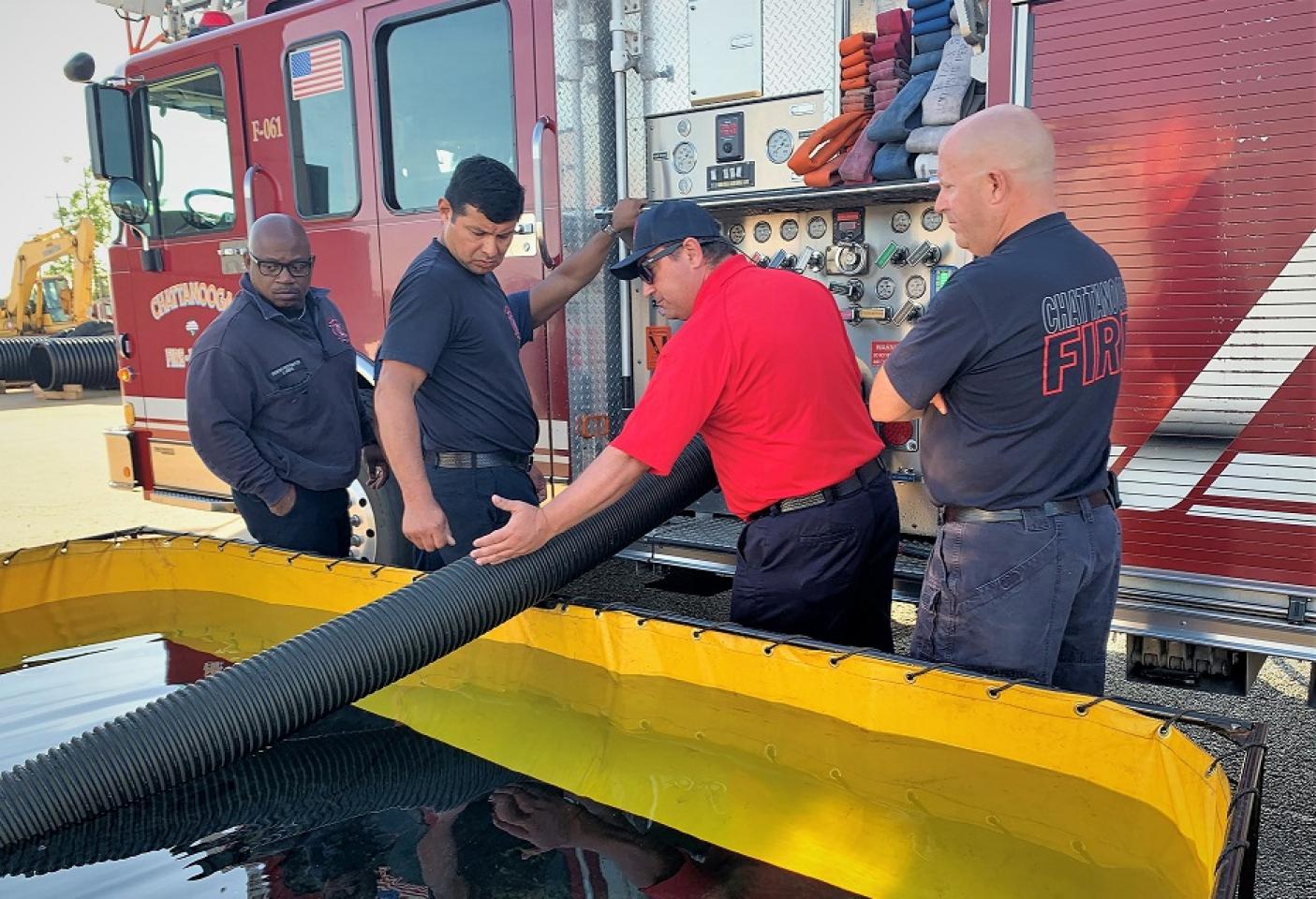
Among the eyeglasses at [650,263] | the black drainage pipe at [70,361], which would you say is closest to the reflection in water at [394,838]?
the eyeglasses at [650,263]

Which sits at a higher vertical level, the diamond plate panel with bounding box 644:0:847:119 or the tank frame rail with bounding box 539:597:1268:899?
the diamond plate panel with bounding box 644:0:847:119

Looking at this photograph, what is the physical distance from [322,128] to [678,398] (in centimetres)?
347

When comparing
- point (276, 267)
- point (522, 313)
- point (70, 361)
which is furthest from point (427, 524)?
point (70, 361)

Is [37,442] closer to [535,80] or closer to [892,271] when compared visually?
[535,80]

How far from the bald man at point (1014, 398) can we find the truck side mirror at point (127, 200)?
486 centimetres

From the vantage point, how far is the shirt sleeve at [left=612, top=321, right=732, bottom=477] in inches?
96.6

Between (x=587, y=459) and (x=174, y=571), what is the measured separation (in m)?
1.69

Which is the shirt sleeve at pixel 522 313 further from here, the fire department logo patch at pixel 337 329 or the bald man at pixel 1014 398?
the bald man at pixel 1014 398

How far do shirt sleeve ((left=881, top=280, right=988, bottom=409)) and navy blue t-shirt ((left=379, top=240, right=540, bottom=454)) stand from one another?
144cm

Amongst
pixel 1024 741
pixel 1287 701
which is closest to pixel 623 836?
pixel 1024 741

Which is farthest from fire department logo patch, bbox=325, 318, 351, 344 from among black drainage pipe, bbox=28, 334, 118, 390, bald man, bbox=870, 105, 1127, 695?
black drainage pipe, bbox=28, 334, 118, 390

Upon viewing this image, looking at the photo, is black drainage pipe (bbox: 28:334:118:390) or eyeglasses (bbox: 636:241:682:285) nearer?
eyeglasses (bbox: 636:241:682:285)

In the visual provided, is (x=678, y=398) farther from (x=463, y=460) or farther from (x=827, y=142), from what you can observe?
(x=827, y=142)

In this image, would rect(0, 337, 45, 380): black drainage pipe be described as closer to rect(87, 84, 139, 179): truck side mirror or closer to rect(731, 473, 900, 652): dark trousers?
rect(87, 84, 139, 179): truck side mirror
